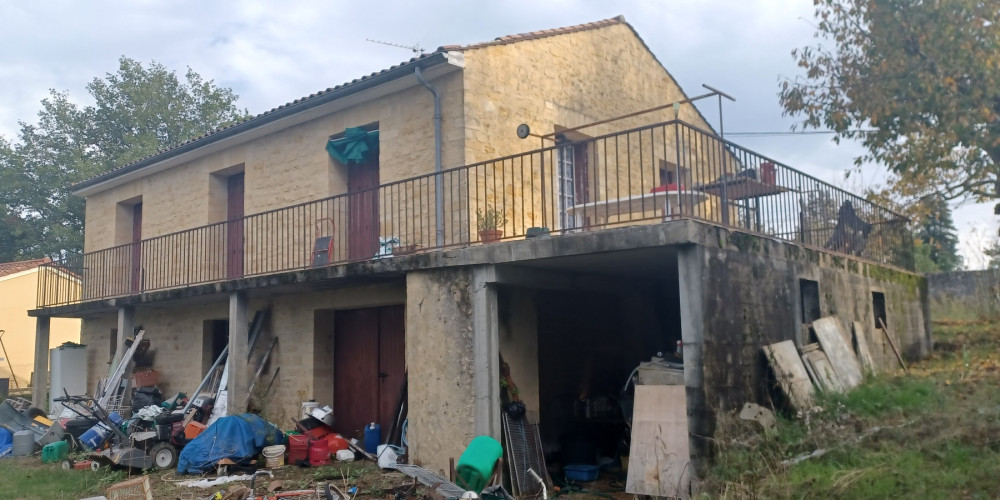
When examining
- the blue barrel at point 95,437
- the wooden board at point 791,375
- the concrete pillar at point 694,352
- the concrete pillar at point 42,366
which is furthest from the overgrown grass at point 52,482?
the wooden board at point 791,375

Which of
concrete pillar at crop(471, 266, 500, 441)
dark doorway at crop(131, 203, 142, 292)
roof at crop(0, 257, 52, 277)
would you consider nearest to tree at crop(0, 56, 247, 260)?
roof at crop(0, 257, 52, 277)

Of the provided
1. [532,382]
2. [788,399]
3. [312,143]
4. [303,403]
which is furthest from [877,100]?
[303,403]

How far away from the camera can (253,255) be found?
13.2m

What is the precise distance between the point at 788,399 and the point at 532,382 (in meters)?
3.04

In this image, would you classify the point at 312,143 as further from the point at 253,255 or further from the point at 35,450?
the point at 35,450

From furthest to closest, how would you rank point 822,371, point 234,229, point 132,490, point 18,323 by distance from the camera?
point 18,323
point 234,229
point 822,371
point 132,490

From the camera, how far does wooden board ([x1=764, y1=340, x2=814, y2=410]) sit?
25.9ft

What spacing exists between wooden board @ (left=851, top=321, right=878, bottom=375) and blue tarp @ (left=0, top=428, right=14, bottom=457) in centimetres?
1308

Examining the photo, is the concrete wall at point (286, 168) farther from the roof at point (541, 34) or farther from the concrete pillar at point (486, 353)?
the concrete pillar at point (486, 353)

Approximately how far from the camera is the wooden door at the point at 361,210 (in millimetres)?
11359

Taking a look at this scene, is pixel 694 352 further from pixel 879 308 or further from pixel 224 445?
pixel 224 445

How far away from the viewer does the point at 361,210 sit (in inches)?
462

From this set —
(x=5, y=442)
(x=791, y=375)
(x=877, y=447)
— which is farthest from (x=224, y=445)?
(x=877, y=447)

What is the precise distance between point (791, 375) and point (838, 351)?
1.55m
